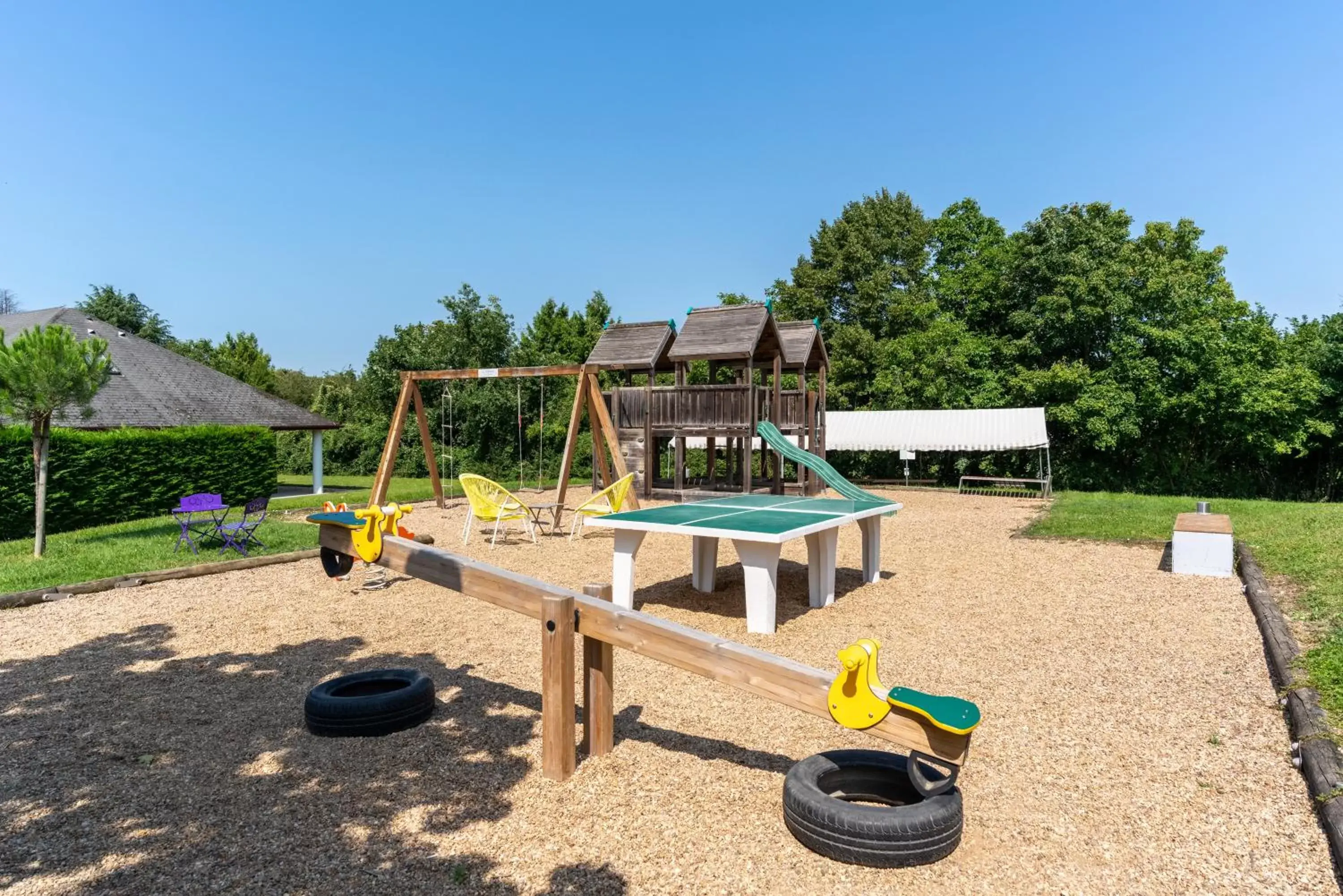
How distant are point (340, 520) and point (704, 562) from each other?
4.36 metres

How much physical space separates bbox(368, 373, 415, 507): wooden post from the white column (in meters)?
7.40

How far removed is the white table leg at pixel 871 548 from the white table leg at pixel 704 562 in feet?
6.13

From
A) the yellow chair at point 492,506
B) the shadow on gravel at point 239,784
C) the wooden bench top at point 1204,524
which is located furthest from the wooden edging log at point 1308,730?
the yellow chair at point 492,506

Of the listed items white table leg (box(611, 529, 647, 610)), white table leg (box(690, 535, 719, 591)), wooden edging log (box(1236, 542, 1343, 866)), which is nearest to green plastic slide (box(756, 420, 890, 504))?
white table leg (box(690, 535, 719, 591))

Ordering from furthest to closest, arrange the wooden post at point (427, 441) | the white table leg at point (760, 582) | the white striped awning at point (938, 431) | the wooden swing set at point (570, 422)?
the white striped awning at point (938, 431), the wooden post at point (427, 441), the wooden swing set at point (570, 422), the white table leg at point (760, 582)

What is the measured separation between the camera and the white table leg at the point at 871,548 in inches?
365

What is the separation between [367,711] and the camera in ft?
15.1

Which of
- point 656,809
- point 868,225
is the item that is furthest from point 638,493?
point 868,225

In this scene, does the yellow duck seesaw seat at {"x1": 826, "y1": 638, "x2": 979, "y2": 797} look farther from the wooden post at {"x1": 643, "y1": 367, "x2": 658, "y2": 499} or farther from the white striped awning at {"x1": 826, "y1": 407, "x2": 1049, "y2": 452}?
the white striped awning at {"x1": 826, "y1": 407, "x2": 1049, "y2": 452}

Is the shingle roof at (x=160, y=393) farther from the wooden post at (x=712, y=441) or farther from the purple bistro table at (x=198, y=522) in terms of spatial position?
the wooden post at (x=712, y=441)

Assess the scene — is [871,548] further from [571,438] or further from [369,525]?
[571,438]

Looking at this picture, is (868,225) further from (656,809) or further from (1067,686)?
(656,809)

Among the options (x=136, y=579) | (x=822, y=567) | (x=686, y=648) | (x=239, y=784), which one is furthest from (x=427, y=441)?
(x=686, y=648)

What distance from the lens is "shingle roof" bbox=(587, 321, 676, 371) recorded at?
65.0 ft
